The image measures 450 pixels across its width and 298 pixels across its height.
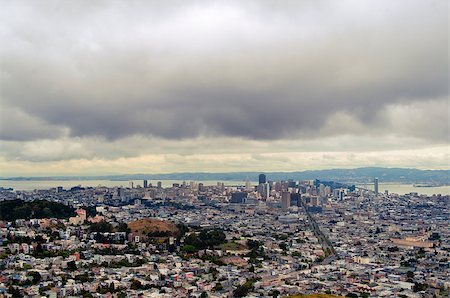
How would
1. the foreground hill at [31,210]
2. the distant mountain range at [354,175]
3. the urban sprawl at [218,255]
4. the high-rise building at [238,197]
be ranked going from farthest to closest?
the distant mountain range at [354,175], the high-rise building at [238,197], the foreground hill at [31,210], the urban sprawl at [218,255]

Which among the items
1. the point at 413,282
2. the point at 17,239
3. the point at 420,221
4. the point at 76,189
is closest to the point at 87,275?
the point at 17,239

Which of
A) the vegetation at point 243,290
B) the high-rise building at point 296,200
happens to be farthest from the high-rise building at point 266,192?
the vegetation at point 243,290

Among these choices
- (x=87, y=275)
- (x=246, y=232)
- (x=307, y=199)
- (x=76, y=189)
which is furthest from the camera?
(x=76, y=189)

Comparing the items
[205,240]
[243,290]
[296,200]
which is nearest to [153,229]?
[205,240]

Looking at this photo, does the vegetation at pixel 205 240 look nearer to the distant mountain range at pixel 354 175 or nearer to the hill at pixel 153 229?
the hill at pixel 153 229

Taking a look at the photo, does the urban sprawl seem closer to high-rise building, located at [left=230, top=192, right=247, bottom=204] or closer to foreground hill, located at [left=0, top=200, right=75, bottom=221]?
foreground hill, located at [left=0, top=200, right=75, bottom=221]

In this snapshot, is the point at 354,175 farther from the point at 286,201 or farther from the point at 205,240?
the point at 205,240

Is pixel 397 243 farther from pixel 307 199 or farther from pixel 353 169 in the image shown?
pixel 353 169
